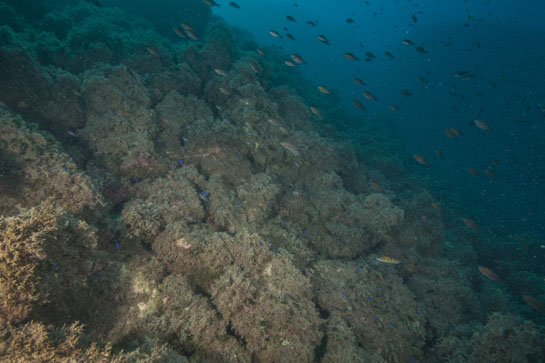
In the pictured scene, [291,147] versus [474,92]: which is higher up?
[474,92]

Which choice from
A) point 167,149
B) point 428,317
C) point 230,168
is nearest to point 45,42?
point 167,149

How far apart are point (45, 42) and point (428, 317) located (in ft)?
49.9

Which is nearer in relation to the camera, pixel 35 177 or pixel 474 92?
pixel 35 177

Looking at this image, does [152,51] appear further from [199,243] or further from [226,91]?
[199,243]

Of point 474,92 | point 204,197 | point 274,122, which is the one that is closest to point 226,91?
point 274,122

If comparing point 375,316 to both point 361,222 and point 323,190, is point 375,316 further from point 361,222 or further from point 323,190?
point 323,190

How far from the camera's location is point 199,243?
4258 millimetres

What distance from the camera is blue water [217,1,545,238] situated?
30312 millimetres

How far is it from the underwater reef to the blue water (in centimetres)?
1505

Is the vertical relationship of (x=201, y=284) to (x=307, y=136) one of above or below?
below

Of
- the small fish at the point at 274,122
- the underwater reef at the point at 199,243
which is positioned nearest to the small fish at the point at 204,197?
the underwater reef at the point at 199,243

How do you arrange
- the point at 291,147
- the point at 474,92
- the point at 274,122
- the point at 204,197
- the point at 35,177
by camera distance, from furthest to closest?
the point at 474,92
the point at 274,122
the point at 291,147
the point at 204,197
the point at 35,177

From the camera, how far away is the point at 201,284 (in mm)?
4227

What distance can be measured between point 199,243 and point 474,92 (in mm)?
73238
